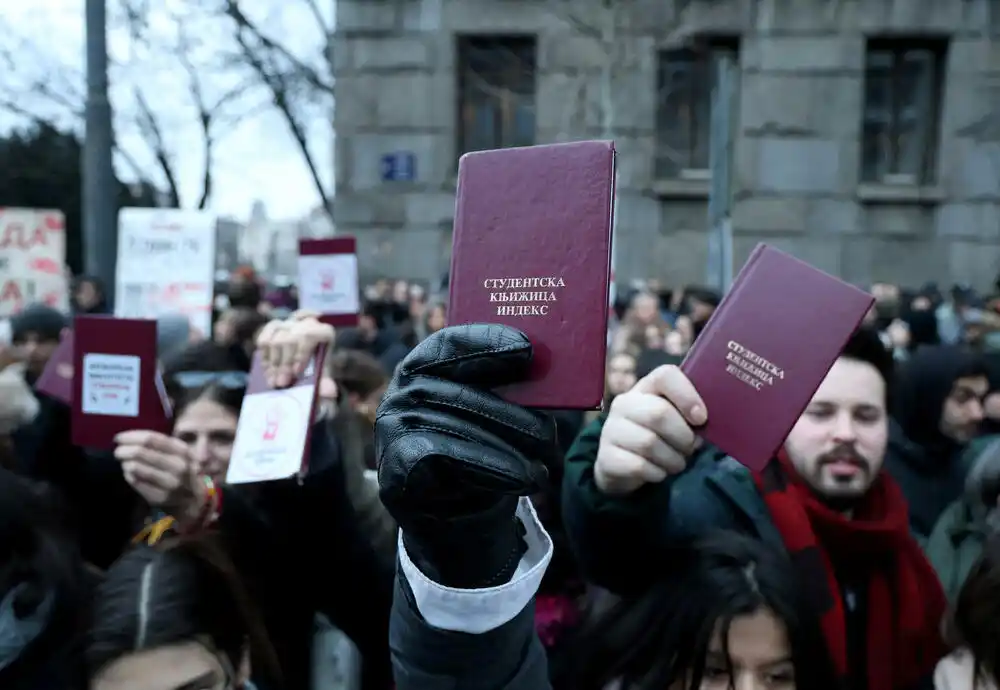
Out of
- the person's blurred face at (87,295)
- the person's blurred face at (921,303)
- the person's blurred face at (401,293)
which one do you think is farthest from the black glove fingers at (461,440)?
the person's blurred face at (401,293)

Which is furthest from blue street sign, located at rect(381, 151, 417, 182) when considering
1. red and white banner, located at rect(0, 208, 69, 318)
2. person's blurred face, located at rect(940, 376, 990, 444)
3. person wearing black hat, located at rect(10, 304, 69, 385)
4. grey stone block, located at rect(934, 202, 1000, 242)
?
person's blurred face, located at rect(940, 376, 990, 444)

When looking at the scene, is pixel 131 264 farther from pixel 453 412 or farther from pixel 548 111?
pixel 548 111

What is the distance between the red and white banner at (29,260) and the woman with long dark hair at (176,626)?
241 inches

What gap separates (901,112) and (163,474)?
43.5 ft

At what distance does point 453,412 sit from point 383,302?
9.26 metres

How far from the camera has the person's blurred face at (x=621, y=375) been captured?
459cm

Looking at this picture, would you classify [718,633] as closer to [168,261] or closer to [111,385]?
[111,385]

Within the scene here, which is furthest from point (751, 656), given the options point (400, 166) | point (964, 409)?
point (400, 166)

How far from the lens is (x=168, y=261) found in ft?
19.6

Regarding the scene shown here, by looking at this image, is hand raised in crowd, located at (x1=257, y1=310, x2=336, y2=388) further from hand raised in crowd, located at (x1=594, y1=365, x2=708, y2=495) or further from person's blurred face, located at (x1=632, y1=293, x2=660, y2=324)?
person's blurred face, located at (x1=632, y1=293, x2=660, y2=324)

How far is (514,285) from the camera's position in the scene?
1365 mm

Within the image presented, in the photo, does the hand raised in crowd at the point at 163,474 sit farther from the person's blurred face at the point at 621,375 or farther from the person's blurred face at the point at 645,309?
the person's blurred face at the point at 645,309

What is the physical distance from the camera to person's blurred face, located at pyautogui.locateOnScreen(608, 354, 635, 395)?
4594 millimetres

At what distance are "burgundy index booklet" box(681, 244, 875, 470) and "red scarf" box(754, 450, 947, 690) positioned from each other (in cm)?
64
